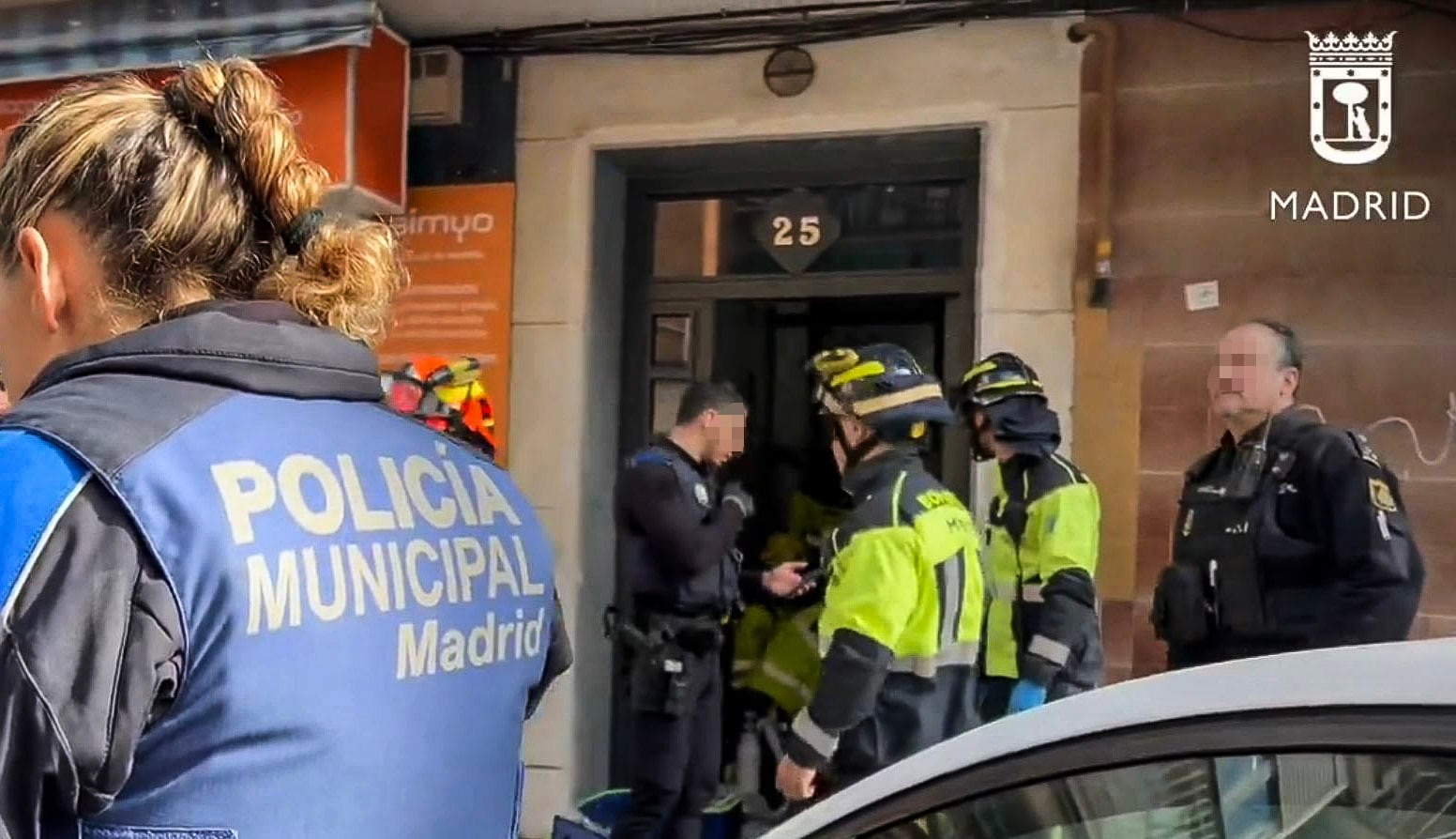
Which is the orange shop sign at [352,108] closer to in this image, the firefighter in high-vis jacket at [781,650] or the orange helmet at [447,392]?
the orange helmet at [447,392]

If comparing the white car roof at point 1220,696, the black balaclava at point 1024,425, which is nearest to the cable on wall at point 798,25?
the black balaclava at point 1024,425

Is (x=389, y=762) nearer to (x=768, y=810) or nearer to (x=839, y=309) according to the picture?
(x=768, y=810)

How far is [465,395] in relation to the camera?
18.6 ft

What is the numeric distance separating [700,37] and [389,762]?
4900 mm

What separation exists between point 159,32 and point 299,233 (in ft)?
15.7

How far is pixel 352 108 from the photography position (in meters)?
5.62

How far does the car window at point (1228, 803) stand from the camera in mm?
1329

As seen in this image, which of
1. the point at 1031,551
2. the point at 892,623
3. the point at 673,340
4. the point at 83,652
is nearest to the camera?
the point at 83,652

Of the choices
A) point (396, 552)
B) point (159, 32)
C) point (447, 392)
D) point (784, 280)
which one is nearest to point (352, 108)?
point (159, 32)

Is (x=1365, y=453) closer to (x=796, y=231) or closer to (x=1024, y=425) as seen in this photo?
(x=1024, y=425)

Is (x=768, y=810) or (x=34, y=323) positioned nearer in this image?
(x=34, y=323)

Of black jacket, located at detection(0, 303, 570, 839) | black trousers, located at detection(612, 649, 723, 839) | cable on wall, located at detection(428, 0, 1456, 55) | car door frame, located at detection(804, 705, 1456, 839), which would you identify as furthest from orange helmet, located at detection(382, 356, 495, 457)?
black jacket, located at detection(0, 303, 570, 839)

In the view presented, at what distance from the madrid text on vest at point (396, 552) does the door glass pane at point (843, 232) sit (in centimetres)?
450

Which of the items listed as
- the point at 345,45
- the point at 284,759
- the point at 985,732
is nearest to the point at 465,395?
the point at 345,45
